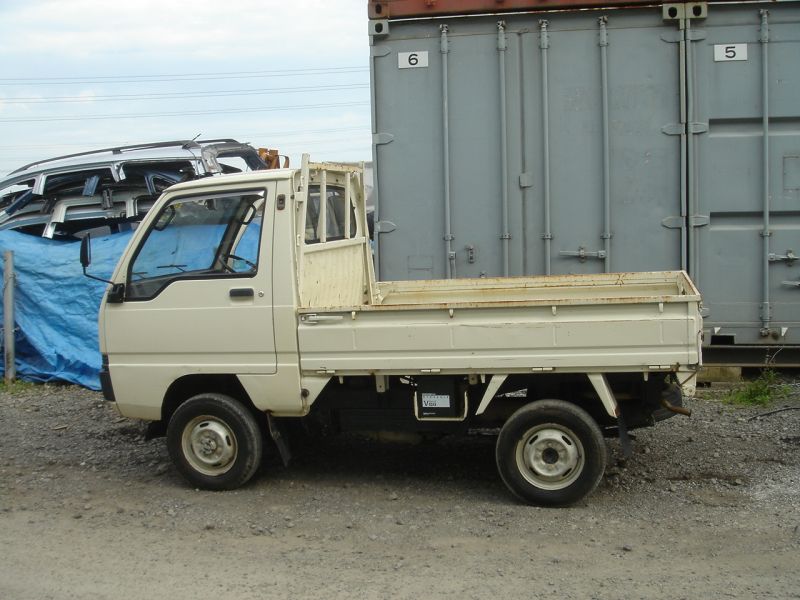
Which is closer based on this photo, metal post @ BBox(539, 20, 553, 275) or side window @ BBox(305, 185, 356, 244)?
side window @ BBox(305, 185, 356, 244)

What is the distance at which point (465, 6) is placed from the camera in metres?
9.19

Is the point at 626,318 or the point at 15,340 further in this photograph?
the point at 15,340

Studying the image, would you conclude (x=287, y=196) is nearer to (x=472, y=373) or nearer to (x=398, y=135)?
(x=472, y=373)

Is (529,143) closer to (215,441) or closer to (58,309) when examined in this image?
(215,441)

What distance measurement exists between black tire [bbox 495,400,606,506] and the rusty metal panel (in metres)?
4.56

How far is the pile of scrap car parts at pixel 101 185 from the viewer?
37.4 feet

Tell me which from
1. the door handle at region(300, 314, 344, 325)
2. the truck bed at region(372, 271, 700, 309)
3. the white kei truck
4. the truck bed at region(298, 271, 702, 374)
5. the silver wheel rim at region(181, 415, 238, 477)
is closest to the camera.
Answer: the truck bed at region(298, 271, 702, 374)

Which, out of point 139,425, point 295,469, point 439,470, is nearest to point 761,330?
point 439,470

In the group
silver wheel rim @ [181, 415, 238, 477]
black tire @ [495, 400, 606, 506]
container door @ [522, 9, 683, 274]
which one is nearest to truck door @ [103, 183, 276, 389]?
silver wheel rim @ [181, 415, 238, 477]

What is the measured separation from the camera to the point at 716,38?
9031 millimetres

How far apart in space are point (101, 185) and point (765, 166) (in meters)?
7.37

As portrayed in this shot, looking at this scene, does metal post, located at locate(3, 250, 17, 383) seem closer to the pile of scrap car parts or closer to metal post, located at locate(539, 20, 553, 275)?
the pile of scrap car parts

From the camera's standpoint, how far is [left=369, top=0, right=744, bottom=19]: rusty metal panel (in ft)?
29.7

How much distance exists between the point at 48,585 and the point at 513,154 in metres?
5.90
